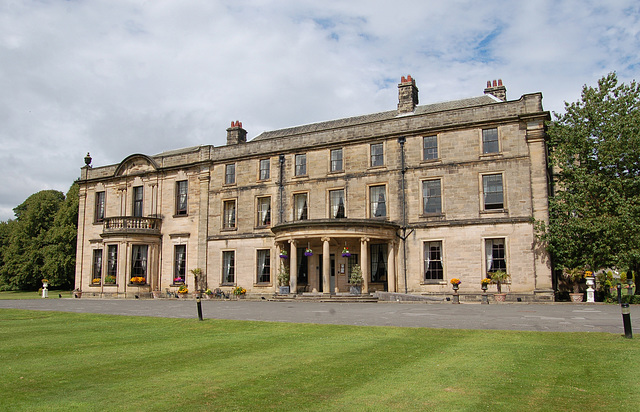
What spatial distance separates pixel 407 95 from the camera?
32219 mm

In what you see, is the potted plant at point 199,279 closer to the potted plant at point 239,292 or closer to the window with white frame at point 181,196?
the potted plant at point 239,292

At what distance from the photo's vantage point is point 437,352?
370 inches

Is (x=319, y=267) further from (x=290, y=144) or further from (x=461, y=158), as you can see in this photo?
(x=461, y=158)

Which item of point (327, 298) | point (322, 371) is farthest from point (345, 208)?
point (322, 371)

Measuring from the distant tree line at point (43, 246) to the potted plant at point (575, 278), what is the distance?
4225 cm

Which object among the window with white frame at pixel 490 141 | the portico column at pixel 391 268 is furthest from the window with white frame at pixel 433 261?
the window with white frame at pixel 490 141

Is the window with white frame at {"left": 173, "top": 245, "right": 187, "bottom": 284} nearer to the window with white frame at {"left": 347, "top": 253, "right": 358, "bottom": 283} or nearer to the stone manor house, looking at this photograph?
the stone manor house

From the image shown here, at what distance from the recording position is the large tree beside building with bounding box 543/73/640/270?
923 inches

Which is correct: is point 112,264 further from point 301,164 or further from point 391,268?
point 391,268

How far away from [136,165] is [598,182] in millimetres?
29855

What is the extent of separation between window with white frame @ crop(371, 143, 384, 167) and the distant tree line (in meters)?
32.9

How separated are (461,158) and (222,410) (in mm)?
23754

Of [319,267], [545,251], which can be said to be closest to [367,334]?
[545,251]

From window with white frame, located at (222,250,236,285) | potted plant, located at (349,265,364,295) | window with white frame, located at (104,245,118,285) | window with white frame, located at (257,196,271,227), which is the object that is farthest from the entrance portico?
window with white frame, located at (104,245,118,285)
